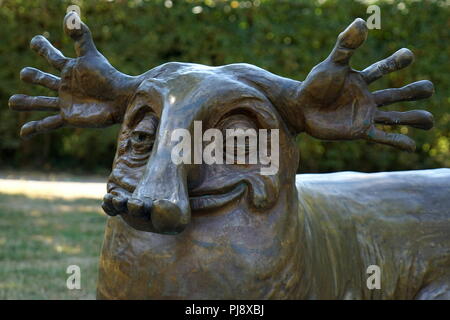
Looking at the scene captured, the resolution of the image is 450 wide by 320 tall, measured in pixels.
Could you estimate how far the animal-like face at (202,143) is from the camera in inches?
84.5

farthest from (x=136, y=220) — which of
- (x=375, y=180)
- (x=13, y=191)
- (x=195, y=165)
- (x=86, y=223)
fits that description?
(x=13, y=191)

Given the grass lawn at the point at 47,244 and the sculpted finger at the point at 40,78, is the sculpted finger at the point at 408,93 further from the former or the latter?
the grass lawn at the point at 47,244

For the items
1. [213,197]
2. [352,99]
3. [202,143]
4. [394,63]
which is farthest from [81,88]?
[394,63]

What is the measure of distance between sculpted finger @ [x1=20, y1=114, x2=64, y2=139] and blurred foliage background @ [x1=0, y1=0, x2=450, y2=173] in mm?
8358

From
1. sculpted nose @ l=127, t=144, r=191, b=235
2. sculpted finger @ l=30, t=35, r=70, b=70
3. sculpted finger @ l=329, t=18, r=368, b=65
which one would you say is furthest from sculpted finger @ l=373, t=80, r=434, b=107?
sculpted finger @ l=30, t=35, r=70, b=70

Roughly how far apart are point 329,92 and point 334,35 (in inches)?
349

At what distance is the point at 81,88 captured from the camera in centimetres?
250

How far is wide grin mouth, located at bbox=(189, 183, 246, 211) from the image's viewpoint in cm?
220

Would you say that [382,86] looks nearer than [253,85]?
No

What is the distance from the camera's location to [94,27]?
37.0ft

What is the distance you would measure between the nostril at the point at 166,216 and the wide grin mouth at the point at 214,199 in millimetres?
172

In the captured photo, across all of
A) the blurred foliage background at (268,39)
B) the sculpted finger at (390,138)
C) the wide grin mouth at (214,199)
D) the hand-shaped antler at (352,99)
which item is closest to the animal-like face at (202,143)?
the wide grin mouth at (214,199)

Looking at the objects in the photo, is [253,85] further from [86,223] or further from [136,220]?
[86,223]

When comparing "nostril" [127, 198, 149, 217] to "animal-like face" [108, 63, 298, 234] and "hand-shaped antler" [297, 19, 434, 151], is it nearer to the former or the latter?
"animal-like face" [108, 63, 298, 234]
